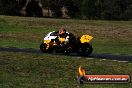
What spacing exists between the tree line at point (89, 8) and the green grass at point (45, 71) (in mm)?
60949

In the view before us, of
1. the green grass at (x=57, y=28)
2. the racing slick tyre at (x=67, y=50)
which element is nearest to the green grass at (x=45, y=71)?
the racing slick tyre at (x=67, y=50)

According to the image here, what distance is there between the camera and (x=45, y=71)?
18.6 metres

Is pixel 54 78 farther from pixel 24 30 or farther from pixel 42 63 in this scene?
pixel 24 30

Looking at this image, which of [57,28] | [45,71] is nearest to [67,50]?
[45,71]

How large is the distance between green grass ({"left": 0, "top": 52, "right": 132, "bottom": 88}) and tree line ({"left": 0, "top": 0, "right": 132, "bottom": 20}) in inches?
2400

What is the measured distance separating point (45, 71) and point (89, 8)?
66458 mm

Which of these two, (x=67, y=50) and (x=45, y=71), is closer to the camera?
(x=45, y=71)

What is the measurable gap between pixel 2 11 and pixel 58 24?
1041 inches

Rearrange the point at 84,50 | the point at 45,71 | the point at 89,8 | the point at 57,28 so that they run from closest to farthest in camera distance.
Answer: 1. the point at 45,71
2. the point at 84,50
3. the point at 57,28
4. the point at 89,8

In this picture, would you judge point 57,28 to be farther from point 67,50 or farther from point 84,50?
point 84,50

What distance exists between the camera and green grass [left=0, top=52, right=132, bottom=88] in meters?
15.7

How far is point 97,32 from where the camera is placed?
55.0m

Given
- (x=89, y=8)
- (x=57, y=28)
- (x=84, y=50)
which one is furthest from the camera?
(x=89, y=8)

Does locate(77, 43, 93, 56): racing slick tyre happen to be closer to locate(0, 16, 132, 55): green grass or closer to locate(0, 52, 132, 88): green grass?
locate(0, 52, 132, 88): green grass
